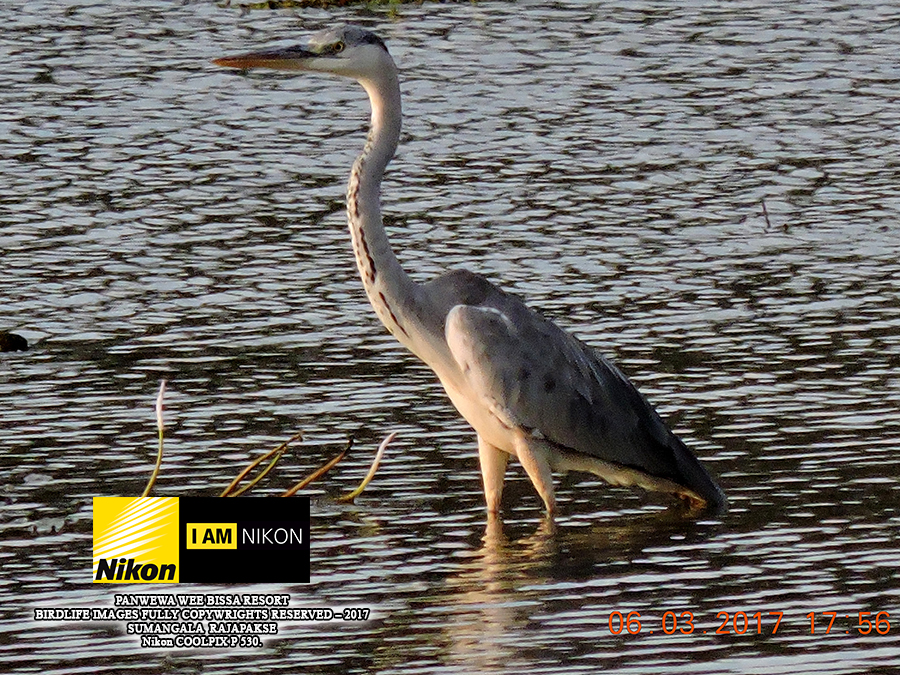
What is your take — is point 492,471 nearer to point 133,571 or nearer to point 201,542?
point 201,542

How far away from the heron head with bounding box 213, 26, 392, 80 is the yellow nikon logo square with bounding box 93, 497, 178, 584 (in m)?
2.11

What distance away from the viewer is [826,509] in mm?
9109

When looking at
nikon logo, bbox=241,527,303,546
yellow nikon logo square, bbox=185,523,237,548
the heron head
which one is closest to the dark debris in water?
the heron head

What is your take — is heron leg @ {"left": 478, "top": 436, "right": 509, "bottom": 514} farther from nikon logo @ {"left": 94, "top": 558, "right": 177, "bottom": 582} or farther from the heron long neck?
nikon logo @ {"left": 94, "top": 558, "right": 177, "bottom": 582}

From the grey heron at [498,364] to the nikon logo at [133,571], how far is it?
61.8 inches

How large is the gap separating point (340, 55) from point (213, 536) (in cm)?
237

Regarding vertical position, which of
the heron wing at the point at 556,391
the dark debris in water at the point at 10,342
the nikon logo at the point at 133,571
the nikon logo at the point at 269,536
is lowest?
the dark debris in water at the point at 10,342

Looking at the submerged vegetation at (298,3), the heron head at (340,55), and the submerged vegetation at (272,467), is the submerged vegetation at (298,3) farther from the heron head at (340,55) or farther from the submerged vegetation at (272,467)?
the submerged vegetation at (272,467)

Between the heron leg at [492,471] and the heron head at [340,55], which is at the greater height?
the heron head at [340,55]

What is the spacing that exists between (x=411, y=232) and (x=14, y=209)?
9.98ft

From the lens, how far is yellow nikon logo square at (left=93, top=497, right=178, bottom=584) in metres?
8.52

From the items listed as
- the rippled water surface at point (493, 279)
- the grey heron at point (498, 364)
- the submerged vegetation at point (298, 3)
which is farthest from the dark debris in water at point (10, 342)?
the submerged vegetation at point (298, 3)

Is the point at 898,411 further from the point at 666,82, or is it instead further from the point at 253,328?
the point at 666,82

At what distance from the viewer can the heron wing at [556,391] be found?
9.22m
